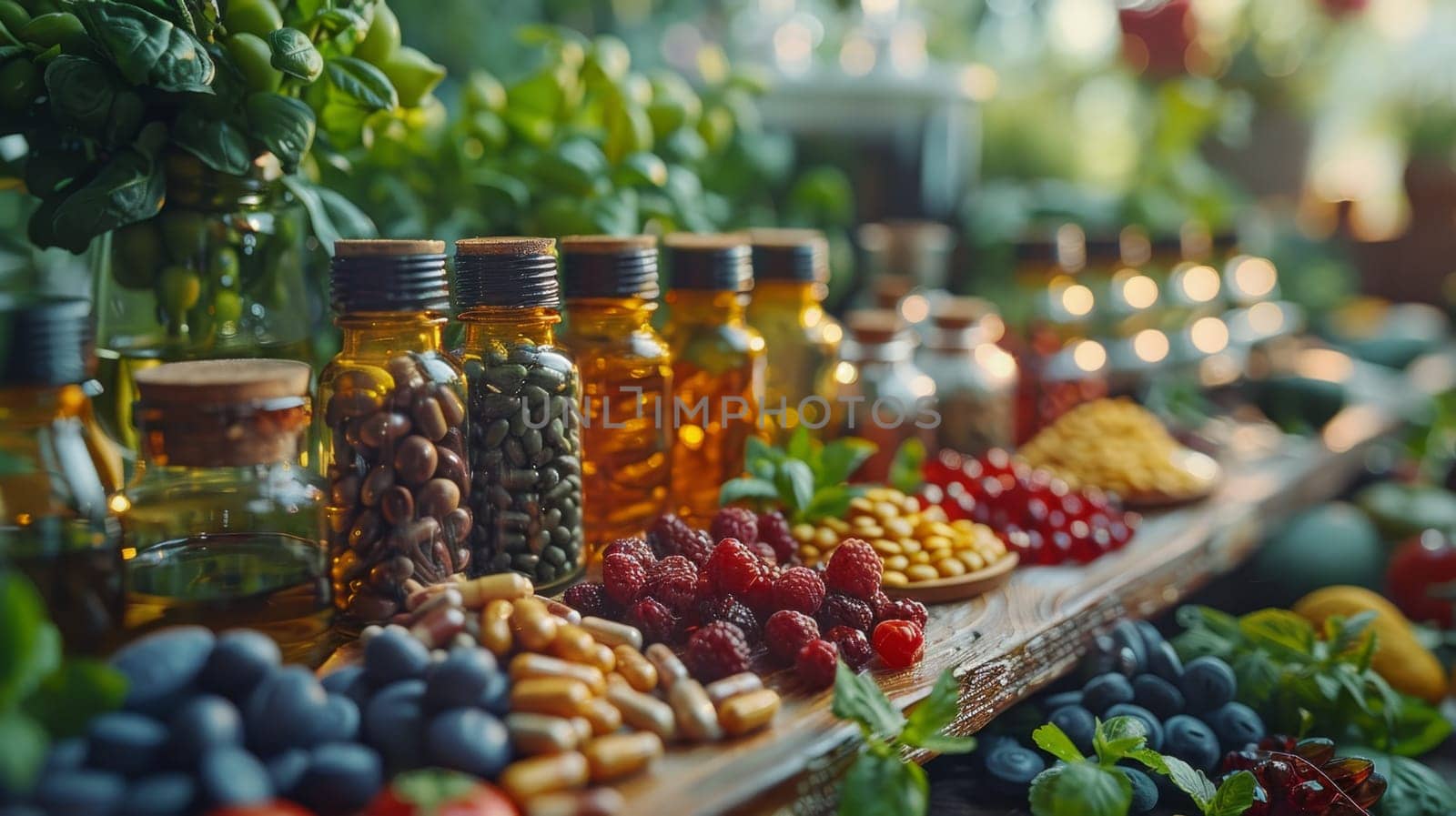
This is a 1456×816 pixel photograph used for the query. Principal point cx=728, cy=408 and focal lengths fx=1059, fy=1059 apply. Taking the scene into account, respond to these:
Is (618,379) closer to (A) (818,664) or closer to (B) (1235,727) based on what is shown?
(A) (818,664)

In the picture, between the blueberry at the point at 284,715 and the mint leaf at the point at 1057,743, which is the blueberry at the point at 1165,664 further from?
the blueberry at the point at 284,715

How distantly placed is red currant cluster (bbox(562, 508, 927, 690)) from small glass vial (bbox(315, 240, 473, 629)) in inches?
5.0

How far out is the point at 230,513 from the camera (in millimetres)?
771

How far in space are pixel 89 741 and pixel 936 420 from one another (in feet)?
3.23

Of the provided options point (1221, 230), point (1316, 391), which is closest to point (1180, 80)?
point (1221, 230)

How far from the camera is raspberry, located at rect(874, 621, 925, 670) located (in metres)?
0.85

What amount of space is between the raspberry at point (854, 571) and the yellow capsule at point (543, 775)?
300 mm

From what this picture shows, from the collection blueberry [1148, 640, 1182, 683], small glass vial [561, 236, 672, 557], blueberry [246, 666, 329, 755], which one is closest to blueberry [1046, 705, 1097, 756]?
blueberry [1148, 640, 1182, 683]

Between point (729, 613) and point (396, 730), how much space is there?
282mm

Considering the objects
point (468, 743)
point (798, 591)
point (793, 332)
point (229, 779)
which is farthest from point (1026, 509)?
point (229, 779)

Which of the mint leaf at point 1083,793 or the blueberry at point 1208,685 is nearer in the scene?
the mint leaf at point 1083,793

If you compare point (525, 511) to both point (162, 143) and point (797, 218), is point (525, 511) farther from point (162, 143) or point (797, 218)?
point (797, 218)

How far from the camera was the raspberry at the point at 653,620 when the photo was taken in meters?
0.81

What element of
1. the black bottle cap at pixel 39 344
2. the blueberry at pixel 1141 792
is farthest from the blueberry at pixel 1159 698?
the black bottle cap at pixel 39 344
